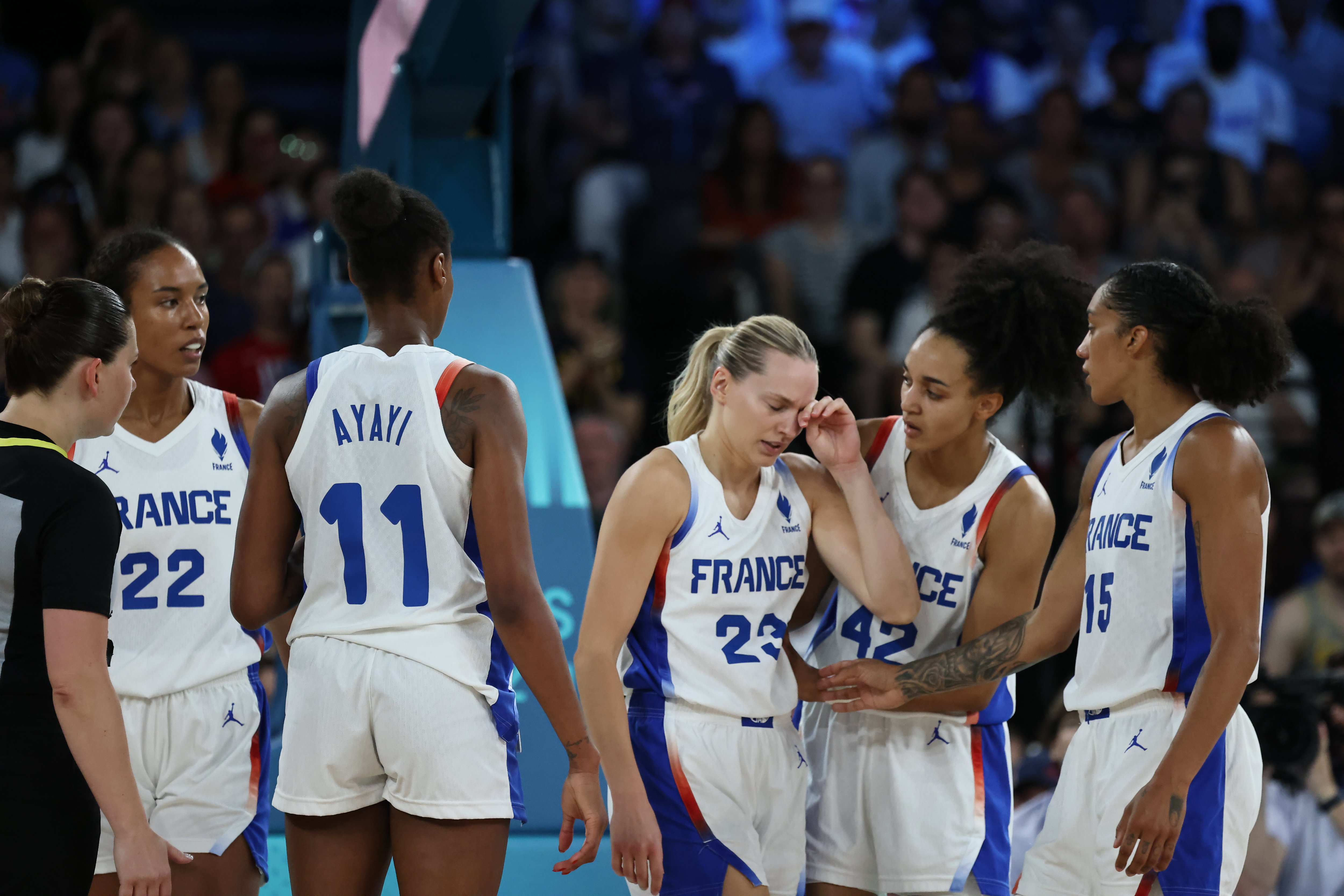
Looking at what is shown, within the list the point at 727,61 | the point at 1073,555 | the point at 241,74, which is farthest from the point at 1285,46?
the point at 1073,555

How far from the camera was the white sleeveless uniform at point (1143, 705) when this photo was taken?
9.68 feet

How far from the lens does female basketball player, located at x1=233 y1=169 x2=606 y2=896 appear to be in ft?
8.97

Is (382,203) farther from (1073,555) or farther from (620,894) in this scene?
(620,894)

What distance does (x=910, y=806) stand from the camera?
327 cm

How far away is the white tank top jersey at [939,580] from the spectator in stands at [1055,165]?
588 centimetres

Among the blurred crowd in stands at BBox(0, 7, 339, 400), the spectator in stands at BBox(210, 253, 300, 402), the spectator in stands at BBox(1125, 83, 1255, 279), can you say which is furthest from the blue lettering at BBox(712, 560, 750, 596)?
the spectator in stands at BBox(1125, 83, 1255, 279)

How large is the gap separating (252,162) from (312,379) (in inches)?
225

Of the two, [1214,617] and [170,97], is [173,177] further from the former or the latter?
[1214,617]

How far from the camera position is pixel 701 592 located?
3.11 metres

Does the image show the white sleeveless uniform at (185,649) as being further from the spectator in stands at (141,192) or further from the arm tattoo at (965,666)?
the spectator in stands at (141,192)

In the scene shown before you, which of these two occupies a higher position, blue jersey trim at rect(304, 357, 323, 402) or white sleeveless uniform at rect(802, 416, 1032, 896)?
blue jersey trim at rect(304, 357, 323, 402)

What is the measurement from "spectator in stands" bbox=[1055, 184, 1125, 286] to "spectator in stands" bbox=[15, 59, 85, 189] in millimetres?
5919

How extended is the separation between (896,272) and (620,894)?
4884 millimetres

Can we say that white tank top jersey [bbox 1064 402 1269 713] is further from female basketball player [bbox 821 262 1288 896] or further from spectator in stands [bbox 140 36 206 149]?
spectator in stands [bbox 140 36 206 149]
